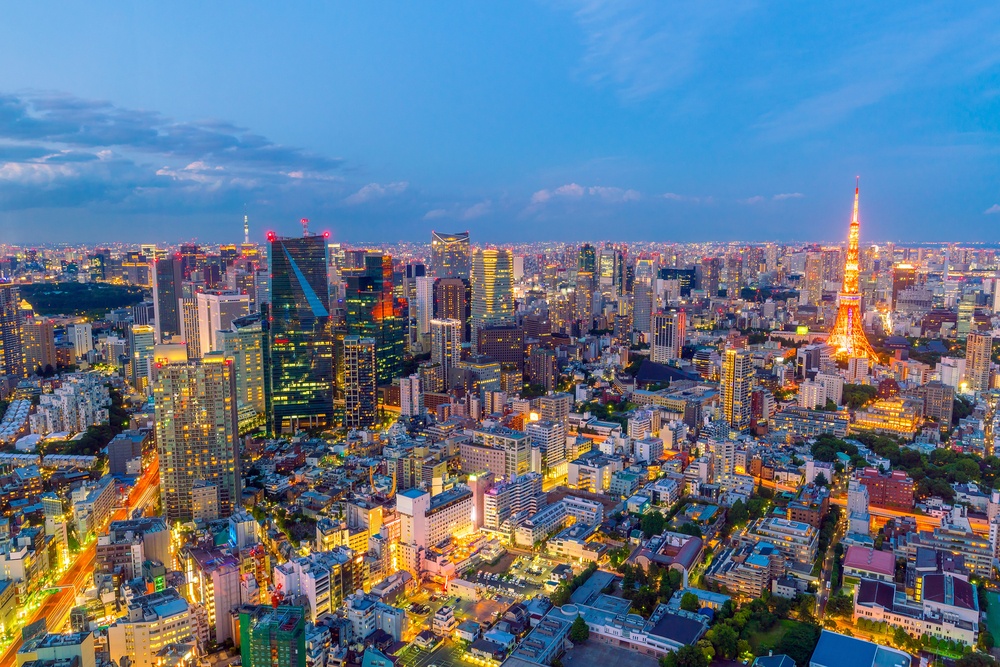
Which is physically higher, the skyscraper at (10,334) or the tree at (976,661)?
the skyscraper at (10,334)

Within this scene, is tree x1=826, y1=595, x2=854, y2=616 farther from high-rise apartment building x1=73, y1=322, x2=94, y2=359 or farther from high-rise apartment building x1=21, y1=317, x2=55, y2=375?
high-rise apartment building x1=73, y1=322, x2=94, y2=359

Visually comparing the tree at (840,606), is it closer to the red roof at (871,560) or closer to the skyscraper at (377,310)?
the red roof at (871,560)

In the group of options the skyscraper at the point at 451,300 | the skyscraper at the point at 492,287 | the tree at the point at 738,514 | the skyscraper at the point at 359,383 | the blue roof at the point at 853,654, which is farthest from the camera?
the skyscraper at the point at 451,300

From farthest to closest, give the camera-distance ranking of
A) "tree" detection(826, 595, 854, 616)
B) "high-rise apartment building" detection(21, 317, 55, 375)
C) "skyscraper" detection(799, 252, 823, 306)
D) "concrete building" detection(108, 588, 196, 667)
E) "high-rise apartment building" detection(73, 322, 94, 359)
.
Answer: "skyscraper" detection(799, 252, 823, 306) < "high-rise apartment building" detection(73, 322, 94, 359) < "high-rise apartment building" detection(21, 317, 55, 375) < "tree" detection(826, 595, 854, 616) < "concrete building" detection(108, 588, 196, 667)

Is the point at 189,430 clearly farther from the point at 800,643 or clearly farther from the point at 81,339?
the point at 81,339

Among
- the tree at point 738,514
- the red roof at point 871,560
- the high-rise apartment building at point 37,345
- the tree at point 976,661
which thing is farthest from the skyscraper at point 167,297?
the tree at point 976,661

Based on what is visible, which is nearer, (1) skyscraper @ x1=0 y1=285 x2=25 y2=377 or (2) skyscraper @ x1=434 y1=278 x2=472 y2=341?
(1) skyscraper @ x1=0 y1=285 x2=25 y2=377

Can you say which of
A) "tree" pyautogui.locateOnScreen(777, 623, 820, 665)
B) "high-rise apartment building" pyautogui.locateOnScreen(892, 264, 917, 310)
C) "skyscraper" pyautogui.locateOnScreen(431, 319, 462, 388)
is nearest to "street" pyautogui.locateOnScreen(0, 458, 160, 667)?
"tree" pyautogui.locateOnScreen(777, 623, 820, 665)

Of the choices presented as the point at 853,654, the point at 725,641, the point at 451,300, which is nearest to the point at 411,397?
the point at 451,300
